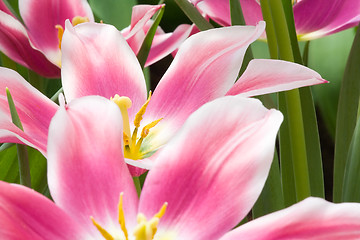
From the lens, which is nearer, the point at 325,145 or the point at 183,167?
the point at 183,167

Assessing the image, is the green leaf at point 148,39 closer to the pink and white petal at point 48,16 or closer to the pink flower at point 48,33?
the pink flower at point 48,33

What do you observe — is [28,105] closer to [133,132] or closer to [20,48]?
[133,132]

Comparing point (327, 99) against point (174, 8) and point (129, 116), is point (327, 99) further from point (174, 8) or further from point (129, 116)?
point (129, 116)

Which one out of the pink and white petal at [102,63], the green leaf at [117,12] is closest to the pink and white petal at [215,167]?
the pink and white petal at [102,63]

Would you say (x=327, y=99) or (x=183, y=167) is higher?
(x=183, y=167)

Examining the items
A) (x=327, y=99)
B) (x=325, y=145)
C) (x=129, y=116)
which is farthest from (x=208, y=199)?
(x=325, y=145)

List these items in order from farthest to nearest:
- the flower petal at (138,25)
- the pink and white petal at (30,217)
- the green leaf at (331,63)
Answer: the green leaf at (331,63) < the flower petal at (138,25) < the pink and white petal at (30,217)
